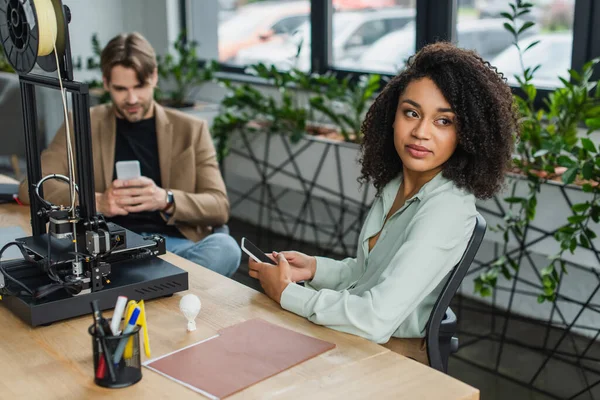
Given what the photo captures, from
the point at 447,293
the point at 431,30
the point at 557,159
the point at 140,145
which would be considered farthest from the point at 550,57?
the point at 447,293

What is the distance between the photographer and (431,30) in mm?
3484

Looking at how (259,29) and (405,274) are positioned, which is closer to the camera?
(405,274)

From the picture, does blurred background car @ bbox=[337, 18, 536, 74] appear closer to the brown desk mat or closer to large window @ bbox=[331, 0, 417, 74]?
large window @ bbox=[331, 0, 417, 74]

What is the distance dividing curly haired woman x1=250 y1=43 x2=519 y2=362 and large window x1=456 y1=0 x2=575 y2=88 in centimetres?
149

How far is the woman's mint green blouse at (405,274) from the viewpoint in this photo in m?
1.37

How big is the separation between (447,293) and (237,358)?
46cm

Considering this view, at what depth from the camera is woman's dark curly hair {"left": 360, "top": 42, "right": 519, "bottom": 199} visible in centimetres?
151

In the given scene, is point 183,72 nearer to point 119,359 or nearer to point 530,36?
point 530,36

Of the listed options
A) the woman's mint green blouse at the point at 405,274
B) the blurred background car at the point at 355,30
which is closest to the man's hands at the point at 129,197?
the woman's mint green blouse at the point at 405,274

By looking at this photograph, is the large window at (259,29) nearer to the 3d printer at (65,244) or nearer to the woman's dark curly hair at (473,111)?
the woman's dark curly hair at (473,111)

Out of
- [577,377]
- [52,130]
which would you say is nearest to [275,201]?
[52,130]

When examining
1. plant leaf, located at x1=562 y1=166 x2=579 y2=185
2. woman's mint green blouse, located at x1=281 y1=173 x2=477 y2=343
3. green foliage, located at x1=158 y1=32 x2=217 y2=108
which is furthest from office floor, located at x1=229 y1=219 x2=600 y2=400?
green foliage, located at x1=158 y1=32 x2=217 y2=108

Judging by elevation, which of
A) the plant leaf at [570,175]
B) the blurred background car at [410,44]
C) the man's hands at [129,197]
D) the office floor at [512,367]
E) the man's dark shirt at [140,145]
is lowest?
the office floor at [512,367]

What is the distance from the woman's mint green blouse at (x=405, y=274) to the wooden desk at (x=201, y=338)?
4cm
